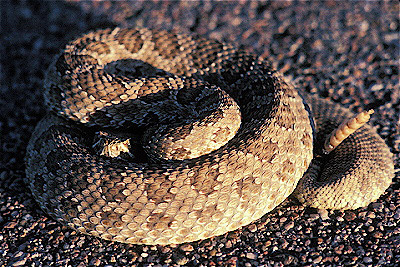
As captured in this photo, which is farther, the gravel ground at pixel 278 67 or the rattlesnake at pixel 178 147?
the gravel ground at pixel 278 67

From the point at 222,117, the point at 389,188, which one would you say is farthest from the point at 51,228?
the point at 389,188

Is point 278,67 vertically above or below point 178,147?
below

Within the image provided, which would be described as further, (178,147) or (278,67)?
(278,67)

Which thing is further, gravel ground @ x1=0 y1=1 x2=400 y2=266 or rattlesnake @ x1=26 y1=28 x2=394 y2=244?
gravel ground @ x1=0 y1=1 x2=400 y2=266

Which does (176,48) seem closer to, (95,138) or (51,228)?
(95,138)
